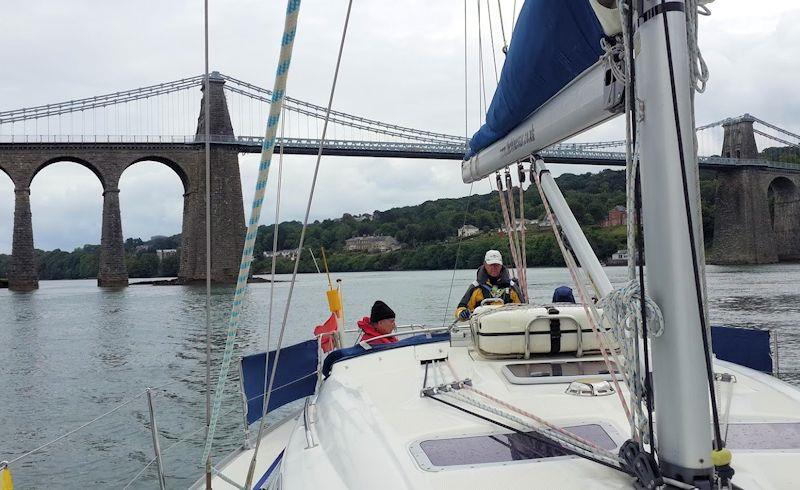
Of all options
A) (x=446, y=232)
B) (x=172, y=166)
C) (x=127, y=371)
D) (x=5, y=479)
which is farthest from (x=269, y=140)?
(x=172, y=166)

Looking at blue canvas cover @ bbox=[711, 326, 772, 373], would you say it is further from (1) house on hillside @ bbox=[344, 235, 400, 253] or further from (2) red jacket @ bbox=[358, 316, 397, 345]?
(1) house on hillside @ bbox=[344, 235, 400, 253]

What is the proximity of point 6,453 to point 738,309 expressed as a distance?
60.8 feet

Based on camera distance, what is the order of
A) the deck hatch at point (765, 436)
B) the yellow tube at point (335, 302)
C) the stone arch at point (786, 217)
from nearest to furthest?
the deck hatch at point (765, 436) < the yellow tube at point (335, 302) < the stone arch at point (786, 217)

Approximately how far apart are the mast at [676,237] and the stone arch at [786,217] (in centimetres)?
6388

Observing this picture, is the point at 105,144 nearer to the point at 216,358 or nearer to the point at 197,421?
the point at 216,358

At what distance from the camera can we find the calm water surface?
641cm

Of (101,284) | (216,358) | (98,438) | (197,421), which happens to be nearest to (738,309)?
(216,358)

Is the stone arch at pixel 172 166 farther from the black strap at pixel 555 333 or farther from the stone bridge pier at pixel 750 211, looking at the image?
the black strap at pixel 555 333

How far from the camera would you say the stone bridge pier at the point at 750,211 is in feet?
177

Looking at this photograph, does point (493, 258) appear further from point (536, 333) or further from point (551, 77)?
point (551, 77)

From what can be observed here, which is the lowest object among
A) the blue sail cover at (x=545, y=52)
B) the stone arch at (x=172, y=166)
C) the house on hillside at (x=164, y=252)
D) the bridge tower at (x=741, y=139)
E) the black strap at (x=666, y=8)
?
the black strap at (x=666, y=8)

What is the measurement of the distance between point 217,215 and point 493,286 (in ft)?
132

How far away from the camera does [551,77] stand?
Answer: 2.18 metres

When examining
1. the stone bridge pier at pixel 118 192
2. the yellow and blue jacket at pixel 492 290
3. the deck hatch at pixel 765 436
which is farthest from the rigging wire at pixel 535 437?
the stone bridge pier at pixel 118 192
